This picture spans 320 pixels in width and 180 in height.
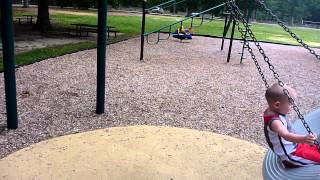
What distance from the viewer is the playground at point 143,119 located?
335 cm

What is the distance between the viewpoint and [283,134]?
2219mm

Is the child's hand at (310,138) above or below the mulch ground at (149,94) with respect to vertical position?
above

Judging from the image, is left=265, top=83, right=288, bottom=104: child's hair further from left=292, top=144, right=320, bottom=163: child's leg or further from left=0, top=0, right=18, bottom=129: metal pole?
left=0, top=0, right=18, bottom=129: metal pole

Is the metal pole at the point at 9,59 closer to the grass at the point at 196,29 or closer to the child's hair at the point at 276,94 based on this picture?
the child's hair at the point at 276,94

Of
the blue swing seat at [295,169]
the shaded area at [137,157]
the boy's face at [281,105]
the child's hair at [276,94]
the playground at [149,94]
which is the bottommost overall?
the playground at [149,94]

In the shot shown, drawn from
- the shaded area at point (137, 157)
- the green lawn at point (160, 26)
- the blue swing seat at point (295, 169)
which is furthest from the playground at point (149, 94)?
the green lawn at point (160, 26)

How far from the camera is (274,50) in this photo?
42.5 ft

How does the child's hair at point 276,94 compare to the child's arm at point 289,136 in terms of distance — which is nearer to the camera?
the child's arm at point 289,136

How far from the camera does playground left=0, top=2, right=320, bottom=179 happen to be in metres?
3.35

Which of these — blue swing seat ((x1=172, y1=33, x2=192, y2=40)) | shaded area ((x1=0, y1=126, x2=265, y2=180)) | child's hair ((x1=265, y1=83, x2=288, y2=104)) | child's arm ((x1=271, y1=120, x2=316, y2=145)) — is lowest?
shaded area ((x1=0, y1=126, x2=265, y2=180))

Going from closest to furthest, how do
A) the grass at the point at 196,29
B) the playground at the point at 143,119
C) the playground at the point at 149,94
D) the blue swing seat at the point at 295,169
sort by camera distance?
the blue swing seat at the point at 295,169
the playground at the point at 143,119
the playground at the point at 149,94
the grass at the point at 196,29

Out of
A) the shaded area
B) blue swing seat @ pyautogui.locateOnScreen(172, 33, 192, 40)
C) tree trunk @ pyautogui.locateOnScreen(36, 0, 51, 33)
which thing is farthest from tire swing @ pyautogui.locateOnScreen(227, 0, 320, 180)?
tree trunk @ pyautogui.locateOnScreen(36, 0, 51, 33)

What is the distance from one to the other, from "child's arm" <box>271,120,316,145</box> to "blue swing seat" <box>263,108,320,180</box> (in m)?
0.20

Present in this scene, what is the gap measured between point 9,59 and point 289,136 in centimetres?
304
